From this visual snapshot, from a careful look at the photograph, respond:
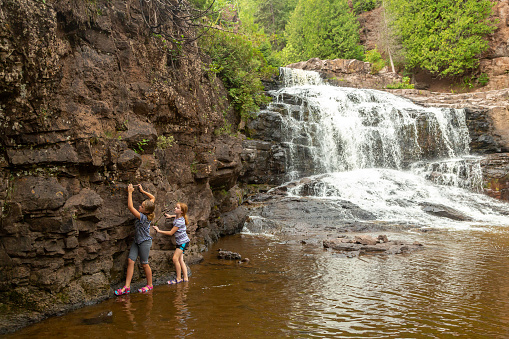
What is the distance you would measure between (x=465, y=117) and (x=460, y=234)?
1450cm

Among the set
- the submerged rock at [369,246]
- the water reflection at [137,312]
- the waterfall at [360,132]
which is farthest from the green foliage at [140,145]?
→ the waterfall at [360,132]

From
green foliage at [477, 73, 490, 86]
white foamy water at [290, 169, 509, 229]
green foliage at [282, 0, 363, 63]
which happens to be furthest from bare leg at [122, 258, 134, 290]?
green foliage at [477, 73, 490, 86]

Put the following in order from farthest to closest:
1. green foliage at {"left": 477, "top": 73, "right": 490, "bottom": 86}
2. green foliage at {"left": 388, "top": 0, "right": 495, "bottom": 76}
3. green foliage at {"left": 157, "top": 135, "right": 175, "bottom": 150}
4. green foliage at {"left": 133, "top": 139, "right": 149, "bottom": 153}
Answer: green foliage at {"left": 388, "top": 0, "right": 495, "bottom": 76} → green foliage at {"left": 477, "top": 73, "right": 490, "bottom": 86} → green foliage at {"left": 157, "top": 135, "right": 175, "bottom": 150} → green foliage at {"left": 133, "top": 139, "right": 149, "bottom": 153}

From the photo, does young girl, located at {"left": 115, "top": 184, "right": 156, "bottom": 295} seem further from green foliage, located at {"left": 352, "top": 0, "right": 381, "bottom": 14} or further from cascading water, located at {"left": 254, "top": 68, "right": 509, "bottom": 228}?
green foliage, located at {"left": 352, "top": 0, "right": 381, "bottom": 14}

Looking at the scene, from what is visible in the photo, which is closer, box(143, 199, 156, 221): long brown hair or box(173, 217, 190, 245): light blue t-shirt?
box(143, 199, 156, 221): long brown hair

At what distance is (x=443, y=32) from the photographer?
31625 millimetres

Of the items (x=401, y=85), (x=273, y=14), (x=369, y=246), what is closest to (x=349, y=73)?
(x=401, y=85)

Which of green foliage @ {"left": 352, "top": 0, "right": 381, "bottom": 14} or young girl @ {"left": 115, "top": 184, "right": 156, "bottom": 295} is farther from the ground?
green foliage @ {"left": 352, "top": 0, "right": 381, "bottom": 14}

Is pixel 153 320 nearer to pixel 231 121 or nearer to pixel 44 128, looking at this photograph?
pixel 44 128

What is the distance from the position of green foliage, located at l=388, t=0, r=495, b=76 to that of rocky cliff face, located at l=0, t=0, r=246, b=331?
102 ft

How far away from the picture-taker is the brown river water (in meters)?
4.21

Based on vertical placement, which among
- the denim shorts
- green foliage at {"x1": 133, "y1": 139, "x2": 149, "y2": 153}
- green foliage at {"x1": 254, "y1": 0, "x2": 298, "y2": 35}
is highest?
green foliage at {"x1": 254, "y1": 0, "x2": 298, "y2": 35}

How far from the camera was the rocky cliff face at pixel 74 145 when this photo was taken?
182 inches

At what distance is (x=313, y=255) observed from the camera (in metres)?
8.65
